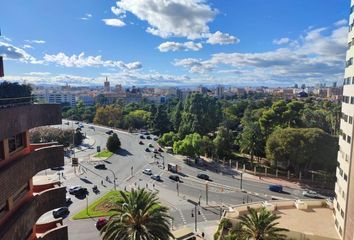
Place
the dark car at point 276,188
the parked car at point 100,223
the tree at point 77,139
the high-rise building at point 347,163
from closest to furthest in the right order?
the high-rise building at point 347,163 < the parked car at point 100,223 < the dark car at point 276,188 < the tree at point 77,139

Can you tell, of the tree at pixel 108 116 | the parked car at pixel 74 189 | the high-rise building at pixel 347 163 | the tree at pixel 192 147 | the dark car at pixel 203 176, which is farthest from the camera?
the tree at pixel 108 116

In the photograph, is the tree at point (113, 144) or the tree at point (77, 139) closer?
the tree at point (113, 144)

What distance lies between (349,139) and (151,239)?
2498 centimetres

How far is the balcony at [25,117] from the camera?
1477 cm

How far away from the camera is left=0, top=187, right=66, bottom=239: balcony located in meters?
15.3

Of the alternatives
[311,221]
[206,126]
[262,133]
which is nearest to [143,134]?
[206,126]

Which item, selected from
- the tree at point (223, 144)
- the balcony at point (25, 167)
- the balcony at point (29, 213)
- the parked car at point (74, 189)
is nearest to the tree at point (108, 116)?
the tree at point (223, 144)

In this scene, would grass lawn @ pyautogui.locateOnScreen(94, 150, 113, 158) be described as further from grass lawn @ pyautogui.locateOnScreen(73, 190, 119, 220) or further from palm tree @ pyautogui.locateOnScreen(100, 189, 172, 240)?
palm tree @ pyautogui.locateOnScreen(100, 189, 172, 240)

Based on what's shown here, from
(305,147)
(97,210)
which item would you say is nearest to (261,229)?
(97,210)

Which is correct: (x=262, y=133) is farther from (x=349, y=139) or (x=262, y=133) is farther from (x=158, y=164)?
(x=349, y=139)

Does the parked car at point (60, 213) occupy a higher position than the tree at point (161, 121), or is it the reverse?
the tree at point (161, 121)

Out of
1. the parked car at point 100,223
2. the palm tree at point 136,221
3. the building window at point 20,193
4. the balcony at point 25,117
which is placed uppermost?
the balcony at point 25,117

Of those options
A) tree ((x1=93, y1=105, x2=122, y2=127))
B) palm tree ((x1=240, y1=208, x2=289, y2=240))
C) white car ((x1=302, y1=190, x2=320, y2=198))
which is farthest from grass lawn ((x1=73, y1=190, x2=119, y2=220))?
tree ((x1=93, y1=105, x2=122, y2=127))

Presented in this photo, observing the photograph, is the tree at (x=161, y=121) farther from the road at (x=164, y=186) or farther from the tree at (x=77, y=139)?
the tree at (x=77, y=139)
